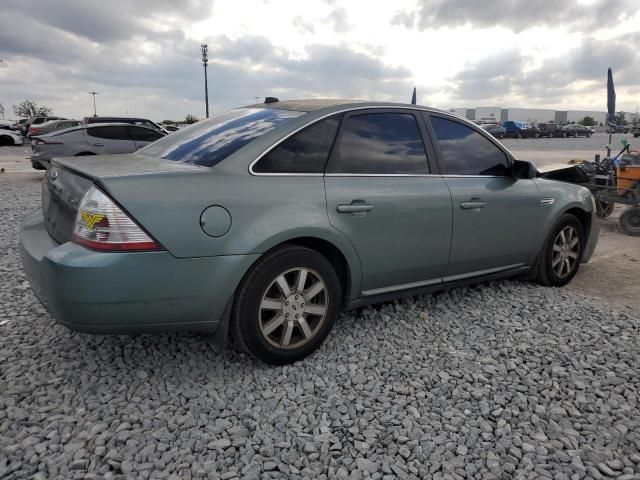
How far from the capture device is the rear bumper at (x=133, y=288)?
94.9 inches

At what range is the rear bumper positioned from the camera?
2410 millimetres

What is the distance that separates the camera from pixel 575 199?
459 centimetres

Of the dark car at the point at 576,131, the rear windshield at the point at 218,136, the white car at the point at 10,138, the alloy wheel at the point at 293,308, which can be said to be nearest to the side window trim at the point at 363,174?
the rear windshield at the point at 218,136

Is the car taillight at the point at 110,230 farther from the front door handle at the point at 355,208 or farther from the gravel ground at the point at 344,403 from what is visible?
the front door handle at the point at 355,208

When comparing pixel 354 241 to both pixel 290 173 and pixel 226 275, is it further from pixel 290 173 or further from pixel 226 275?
pixel 226 275

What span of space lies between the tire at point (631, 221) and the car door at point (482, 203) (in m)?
4.26

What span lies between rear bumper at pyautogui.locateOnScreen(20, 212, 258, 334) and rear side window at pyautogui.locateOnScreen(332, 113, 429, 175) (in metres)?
1.00

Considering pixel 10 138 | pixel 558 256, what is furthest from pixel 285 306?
pixel 10 138

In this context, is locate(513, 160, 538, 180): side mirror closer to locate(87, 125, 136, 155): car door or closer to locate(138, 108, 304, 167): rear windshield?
locate(138, 108, 304, 167): rear windshield

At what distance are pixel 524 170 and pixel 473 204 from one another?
0.68 m

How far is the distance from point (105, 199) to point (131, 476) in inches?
49.8

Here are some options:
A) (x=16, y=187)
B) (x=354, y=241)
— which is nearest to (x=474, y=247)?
(x=354, y=241)

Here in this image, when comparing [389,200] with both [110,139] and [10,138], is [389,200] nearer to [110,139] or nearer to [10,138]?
[110,139]

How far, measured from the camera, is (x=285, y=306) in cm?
293
